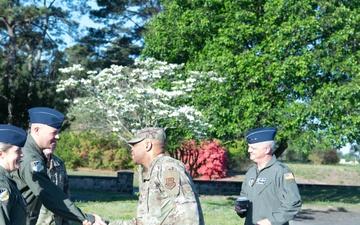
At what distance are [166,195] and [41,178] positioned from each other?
Answer: 4.31ft

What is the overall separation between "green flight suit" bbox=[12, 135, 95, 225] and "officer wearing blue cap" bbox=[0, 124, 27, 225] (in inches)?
32.7

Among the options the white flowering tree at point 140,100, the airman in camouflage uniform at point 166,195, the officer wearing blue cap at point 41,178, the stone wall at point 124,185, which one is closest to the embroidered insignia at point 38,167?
the officer wearing blue cap at point 41,178

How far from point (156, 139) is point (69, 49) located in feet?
126

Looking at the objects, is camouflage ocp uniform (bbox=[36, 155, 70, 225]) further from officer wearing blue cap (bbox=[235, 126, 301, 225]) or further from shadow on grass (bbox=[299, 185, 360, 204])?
shadow on grass (bbox=[299, 185, 360, 204])

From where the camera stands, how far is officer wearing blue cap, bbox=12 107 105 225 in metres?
5.05

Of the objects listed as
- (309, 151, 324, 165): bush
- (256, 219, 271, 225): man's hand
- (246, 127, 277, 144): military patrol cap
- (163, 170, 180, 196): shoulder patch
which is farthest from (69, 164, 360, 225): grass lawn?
(163, 170, 180, 196): shoulder patch

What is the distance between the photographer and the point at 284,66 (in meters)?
19.4

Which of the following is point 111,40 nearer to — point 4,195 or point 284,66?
point 284,66

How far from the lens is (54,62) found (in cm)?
4622

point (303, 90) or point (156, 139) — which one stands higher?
point (303, 90)

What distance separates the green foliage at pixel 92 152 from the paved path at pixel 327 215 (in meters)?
18.2

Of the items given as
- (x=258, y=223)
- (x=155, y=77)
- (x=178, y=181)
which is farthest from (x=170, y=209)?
(x=155, y=77)

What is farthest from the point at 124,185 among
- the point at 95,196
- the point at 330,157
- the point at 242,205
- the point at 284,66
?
the point at 330,157

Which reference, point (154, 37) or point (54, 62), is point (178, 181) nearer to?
point (154, 37)
